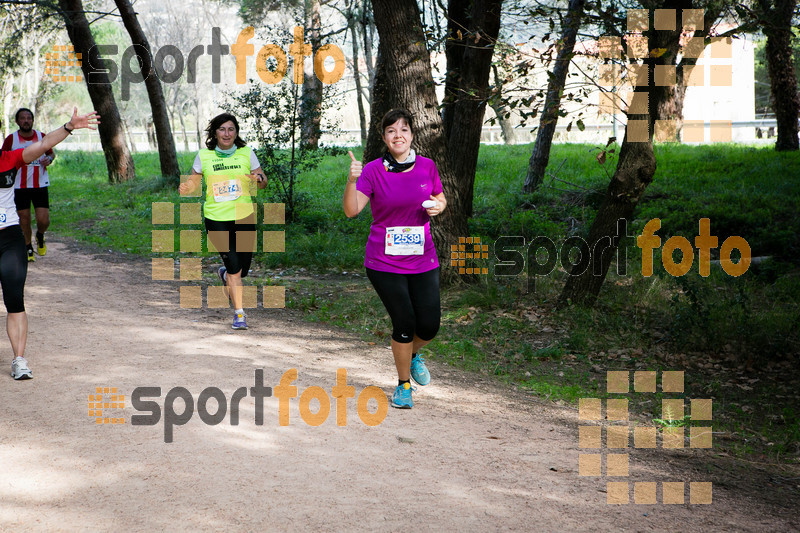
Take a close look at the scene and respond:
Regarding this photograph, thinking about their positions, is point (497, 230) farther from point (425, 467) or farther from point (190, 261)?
point (425, 467)

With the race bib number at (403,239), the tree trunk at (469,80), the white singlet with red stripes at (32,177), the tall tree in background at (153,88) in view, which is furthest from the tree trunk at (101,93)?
the race bib number at (403,239)

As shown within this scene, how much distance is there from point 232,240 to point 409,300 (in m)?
3.22

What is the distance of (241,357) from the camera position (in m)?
7.18

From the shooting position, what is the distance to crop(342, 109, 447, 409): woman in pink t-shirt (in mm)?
5383

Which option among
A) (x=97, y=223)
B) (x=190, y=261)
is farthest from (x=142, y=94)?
(x=190, y=261)

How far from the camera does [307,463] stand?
4.67m

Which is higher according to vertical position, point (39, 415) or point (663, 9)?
point (663, 9)

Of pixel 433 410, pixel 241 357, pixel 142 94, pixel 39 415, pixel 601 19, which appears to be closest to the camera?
pixel 39 415

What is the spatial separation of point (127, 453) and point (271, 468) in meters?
0.95

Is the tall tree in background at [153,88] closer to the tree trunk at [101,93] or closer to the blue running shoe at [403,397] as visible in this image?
the tree trunk at [101,93]

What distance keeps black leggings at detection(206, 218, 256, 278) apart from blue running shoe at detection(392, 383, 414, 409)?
116 inches

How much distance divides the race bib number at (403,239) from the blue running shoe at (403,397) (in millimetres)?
1190

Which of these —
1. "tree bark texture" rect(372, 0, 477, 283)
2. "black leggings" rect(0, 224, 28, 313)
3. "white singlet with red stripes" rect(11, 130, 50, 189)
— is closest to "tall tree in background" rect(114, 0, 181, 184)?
"white singlet with red stripes" rect(11, 130, 50, 189)

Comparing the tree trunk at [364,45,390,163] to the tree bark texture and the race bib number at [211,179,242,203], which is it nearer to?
the tree bark texture
